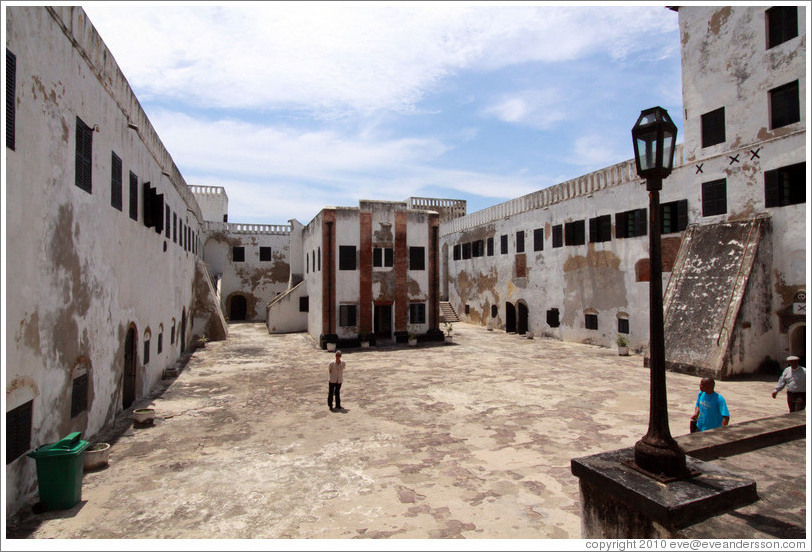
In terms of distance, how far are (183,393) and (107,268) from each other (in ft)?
16.8

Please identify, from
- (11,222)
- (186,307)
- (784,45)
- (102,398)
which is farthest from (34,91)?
(784,45)

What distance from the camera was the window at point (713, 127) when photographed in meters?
15.9

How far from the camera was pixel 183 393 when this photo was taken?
1296 cm

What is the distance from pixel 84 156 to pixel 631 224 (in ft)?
63.1

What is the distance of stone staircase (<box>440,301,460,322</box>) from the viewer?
108 feet

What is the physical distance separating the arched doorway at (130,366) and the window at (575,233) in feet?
62.7

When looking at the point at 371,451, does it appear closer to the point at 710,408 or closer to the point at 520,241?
the point at 710,408

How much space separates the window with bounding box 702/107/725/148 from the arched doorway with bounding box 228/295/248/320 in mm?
30553

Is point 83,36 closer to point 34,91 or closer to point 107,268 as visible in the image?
point 34,91

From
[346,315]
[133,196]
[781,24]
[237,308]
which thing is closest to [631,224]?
[781,24]

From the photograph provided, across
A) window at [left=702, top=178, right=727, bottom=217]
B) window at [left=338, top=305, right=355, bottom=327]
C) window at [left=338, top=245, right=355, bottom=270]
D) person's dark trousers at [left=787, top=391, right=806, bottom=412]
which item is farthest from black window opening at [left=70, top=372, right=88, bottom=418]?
window at [left=702, top=178, right=727, bottom=217]

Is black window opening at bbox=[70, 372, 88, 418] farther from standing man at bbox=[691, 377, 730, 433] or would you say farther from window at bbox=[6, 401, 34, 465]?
standing man at bbox=[691, 377, 730, 433]

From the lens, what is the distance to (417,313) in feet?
77.5

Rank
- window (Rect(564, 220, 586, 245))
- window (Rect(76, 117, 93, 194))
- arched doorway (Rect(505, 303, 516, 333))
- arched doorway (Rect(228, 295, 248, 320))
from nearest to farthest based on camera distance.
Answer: window (Rect(76, 117, 93, 194)) < window (Rect(564, 220, 586, 245)) < arched doorway (Rect(505, 303, 516, 333)) < arched doorway (Rect(228, 295, 248, 320))
